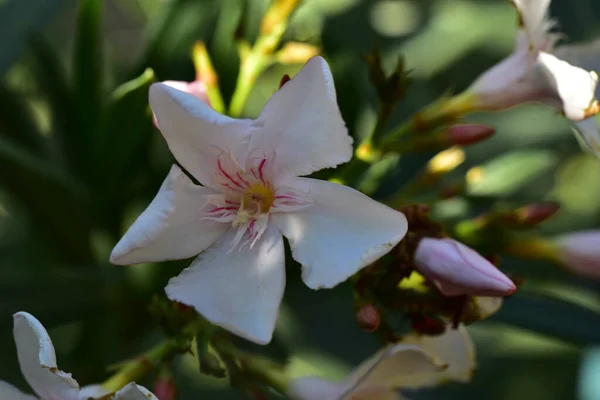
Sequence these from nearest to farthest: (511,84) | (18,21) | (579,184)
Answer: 1. (511,84)
2. (18,21)
3. (579,184)

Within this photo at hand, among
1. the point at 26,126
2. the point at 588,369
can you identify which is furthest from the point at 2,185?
the point at 588,369

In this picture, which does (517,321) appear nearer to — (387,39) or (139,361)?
(139,361)

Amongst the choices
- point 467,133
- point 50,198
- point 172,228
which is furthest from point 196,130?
point 50,198

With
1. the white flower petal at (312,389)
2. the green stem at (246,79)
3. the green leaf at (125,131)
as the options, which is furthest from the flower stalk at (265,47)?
the white flower petal at (312,389)

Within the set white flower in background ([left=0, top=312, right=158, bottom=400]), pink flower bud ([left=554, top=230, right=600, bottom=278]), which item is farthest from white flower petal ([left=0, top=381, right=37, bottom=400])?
pink flower bud ([left=554, top=230, right=600, bottom=278])

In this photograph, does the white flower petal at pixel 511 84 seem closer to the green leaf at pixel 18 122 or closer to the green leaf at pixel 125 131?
the green leaf at pixel 125 131

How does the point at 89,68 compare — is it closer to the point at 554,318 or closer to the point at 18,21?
the point at 18,21
